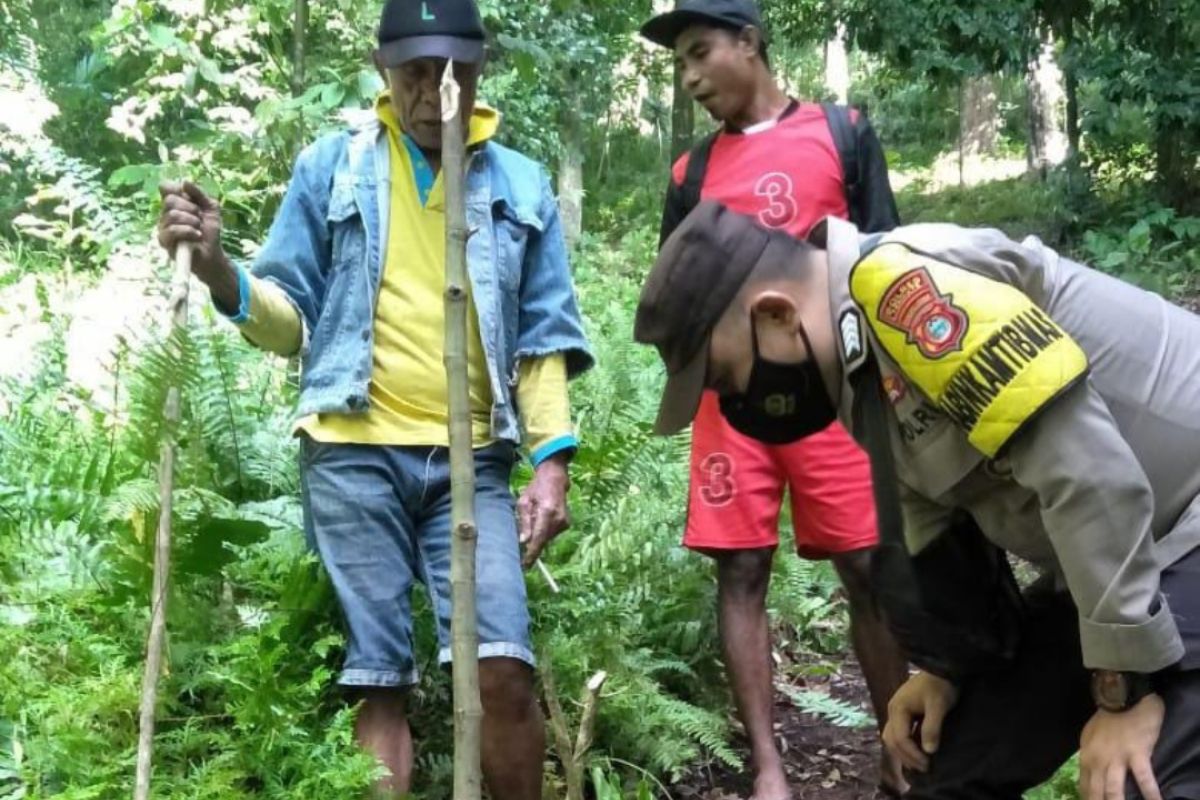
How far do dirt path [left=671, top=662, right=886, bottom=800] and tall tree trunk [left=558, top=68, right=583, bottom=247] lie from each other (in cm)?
805

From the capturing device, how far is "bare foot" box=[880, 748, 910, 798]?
346 cm

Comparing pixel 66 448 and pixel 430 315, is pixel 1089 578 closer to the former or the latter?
pixel 430 315

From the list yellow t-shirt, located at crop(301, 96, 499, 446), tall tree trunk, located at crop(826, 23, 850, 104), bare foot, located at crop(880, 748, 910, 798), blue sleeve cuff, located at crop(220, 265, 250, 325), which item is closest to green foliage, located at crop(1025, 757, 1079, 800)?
bare foot, located at crop(880, 748, 910, 798)

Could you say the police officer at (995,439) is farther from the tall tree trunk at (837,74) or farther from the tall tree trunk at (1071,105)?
the tall tree trunk at (837,74)

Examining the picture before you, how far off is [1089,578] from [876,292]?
0.51m

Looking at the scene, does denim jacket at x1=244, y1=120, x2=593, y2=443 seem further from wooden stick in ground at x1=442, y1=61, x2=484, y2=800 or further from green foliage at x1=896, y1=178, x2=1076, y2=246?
green foliage at x1=896, y1=178, x2=1076, y2=246

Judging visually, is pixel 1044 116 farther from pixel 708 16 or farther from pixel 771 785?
pixel 771 785

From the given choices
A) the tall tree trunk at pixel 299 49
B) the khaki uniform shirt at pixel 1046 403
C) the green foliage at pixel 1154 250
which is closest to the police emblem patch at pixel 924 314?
the khaki uniform shirt at pixel 1046 403

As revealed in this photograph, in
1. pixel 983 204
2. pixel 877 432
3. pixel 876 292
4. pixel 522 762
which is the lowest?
pixel 522 762

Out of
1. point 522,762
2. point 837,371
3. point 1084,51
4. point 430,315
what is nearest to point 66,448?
point 430,315

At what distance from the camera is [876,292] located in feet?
5.77

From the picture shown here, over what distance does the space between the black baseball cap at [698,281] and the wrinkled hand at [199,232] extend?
873 mm

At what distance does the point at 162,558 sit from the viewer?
1703 millimetres

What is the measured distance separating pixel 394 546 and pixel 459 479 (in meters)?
1.26
